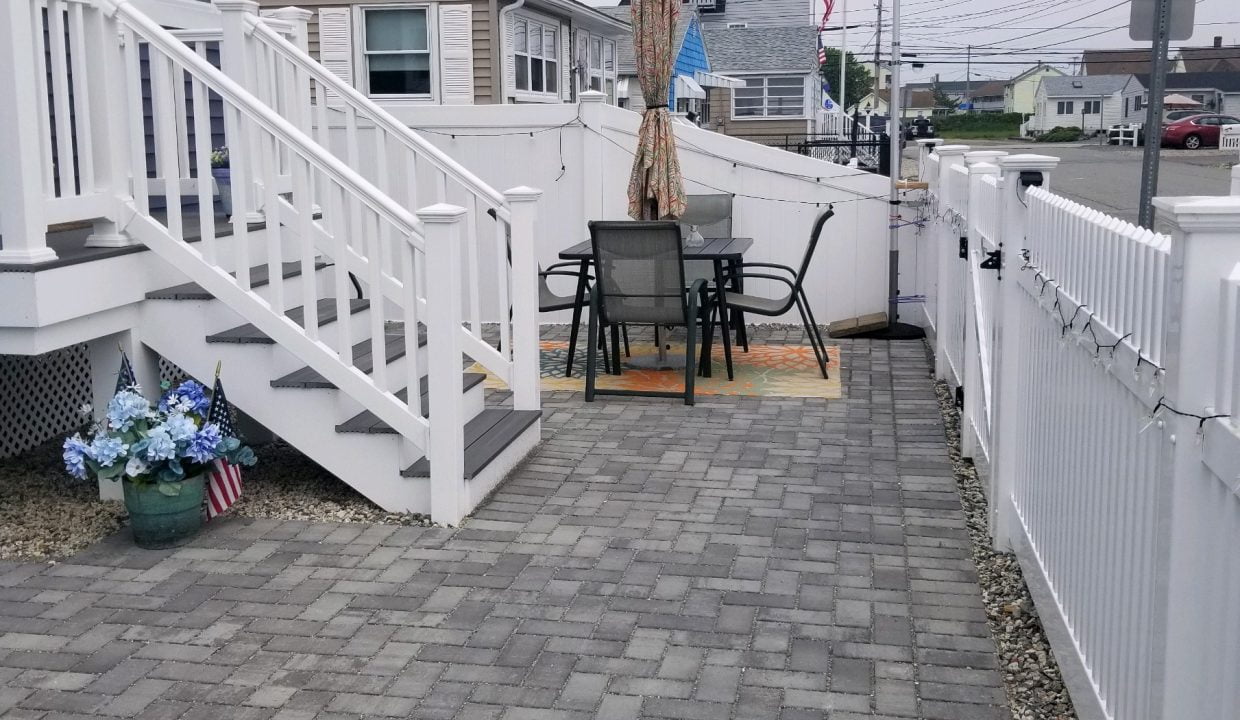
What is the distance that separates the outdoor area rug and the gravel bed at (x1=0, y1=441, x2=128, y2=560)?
2.31m

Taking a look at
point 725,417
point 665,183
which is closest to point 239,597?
point 725,417

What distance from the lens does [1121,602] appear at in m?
2.56

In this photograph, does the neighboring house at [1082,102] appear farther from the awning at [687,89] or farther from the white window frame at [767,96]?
the awning at [687,89]

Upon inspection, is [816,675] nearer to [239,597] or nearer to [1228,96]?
[239,597]

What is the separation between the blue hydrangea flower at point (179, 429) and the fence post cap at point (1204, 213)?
3377 mm

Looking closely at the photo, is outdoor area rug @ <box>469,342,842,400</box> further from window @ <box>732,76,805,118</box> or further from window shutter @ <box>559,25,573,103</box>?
window @ <box>732,76,805,118</box>

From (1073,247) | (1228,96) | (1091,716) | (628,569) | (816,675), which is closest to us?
(1091,716)

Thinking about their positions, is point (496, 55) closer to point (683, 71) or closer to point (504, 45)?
point (504, 45)

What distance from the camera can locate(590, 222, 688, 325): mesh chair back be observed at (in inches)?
258

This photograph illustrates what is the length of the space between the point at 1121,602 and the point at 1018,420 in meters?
1.64

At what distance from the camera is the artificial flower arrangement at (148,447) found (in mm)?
4230

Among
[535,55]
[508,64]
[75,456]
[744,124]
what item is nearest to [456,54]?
[508,64]

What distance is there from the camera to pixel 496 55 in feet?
48.6

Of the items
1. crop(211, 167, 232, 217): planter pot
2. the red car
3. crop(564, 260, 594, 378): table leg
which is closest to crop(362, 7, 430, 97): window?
crop(564, 260, 594, 378): table leg
